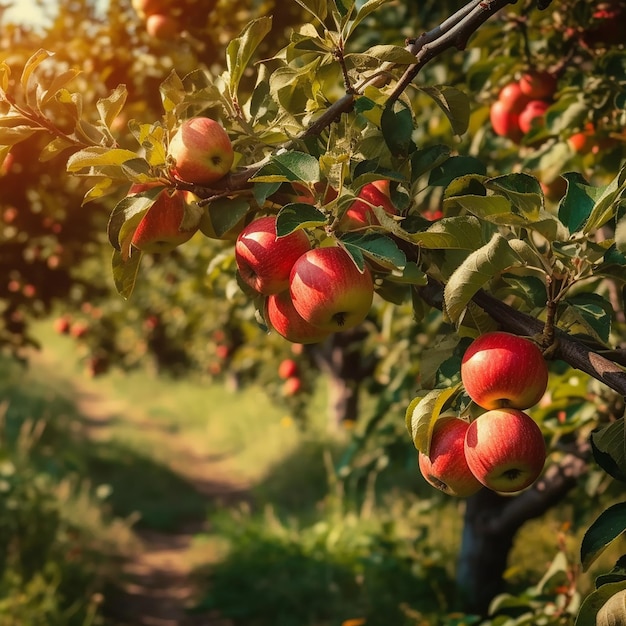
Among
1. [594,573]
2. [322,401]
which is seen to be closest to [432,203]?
[594,573]

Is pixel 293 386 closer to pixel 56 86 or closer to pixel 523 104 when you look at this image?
pixel 523 104

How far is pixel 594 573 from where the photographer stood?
354 cm

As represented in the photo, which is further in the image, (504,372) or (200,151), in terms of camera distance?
(200,151)

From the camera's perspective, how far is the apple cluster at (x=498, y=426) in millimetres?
1005

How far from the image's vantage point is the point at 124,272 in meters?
1.21

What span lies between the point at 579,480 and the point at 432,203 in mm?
1311

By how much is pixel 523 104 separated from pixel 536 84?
2.6 inches

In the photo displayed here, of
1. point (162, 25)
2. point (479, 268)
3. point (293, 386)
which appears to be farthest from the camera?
point (293, 386)

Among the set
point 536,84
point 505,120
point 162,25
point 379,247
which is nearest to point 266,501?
point 162,25

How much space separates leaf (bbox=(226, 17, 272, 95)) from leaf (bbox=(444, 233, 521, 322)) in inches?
21.4

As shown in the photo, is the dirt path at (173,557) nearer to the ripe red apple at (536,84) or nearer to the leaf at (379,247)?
the ripe red apple at (536,84)

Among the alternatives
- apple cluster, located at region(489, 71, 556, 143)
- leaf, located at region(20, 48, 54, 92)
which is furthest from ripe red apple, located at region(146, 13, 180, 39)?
leaf, located at region(20, 48, 54, 92)

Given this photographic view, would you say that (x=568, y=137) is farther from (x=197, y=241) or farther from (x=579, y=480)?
(x=197, y=241)

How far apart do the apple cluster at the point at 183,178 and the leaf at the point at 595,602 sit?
807mm
